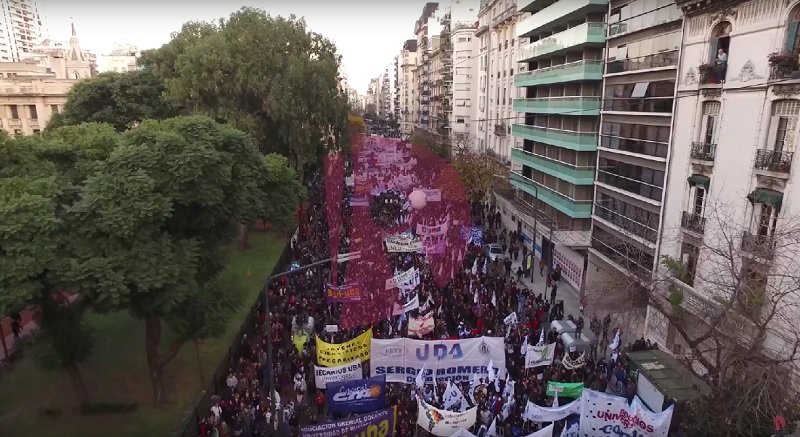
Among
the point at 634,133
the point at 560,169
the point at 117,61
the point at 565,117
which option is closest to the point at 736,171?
the point at 634,133

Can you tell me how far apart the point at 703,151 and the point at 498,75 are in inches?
1248

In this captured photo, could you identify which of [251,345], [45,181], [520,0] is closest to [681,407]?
[251,345]

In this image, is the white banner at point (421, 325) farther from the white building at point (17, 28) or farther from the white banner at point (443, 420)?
the white building at point (17, 28)

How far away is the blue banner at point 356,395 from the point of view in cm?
1406

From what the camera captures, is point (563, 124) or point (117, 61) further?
point (117, 61)

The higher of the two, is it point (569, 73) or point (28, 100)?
point (569, 73)

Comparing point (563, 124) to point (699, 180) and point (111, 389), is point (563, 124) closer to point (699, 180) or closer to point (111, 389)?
point (699, 180)

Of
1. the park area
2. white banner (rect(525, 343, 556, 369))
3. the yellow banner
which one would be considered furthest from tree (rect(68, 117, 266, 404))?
white banner (rect(525, 343, 556, 369))

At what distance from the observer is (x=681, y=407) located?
1494 centimetres

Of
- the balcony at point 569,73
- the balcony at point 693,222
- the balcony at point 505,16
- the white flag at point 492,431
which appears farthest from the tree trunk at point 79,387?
the balcony at point 505,16

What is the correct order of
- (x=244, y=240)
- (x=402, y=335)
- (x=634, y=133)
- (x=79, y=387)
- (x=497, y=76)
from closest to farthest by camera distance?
(x=79, y=387) → (x=402, y=335) → (x=634, y=133) → (x=244, y=240) → (x=497, y=76)

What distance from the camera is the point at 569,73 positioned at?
28625mm

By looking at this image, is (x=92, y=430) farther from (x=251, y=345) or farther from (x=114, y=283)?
(x=251, y=345)

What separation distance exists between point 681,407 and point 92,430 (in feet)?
53.7
